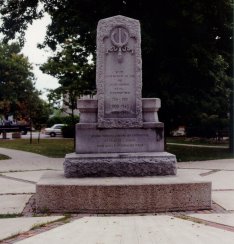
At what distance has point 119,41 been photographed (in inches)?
368

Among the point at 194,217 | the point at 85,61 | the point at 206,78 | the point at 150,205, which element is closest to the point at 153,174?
the point at 150,205

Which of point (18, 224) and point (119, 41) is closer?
point (18, 224)

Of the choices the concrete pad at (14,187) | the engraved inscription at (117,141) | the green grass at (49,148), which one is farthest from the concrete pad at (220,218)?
the green grass at (49,148)

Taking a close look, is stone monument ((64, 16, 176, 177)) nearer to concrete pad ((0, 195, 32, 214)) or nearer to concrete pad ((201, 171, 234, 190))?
concrete pad ((0, 195, 32, 214))

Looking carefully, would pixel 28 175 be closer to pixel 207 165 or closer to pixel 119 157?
pixel 119 157

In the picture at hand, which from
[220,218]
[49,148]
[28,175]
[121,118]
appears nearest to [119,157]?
[121,118]

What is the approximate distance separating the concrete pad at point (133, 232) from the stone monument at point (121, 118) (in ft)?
6.39

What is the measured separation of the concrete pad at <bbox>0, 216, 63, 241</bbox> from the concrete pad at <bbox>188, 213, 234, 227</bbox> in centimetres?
209

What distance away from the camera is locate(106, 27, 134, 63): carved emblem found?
368 inches

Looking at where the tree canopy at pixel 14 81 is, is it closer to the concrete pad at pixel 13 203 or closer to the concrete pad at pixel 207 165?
the concrete pad at pixel 207 165

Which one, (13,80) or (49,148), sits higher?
(13,80)

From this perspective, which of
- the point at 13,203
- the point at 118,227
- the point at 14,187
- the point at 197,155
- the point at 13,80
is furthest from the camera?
the point at 13,80

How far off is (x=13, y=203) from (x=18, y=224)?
187cm

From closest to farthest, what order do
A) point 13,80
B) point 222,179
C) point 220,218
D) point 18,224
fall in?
point 18,224, point 220,218, point 222,179, point 13,80
